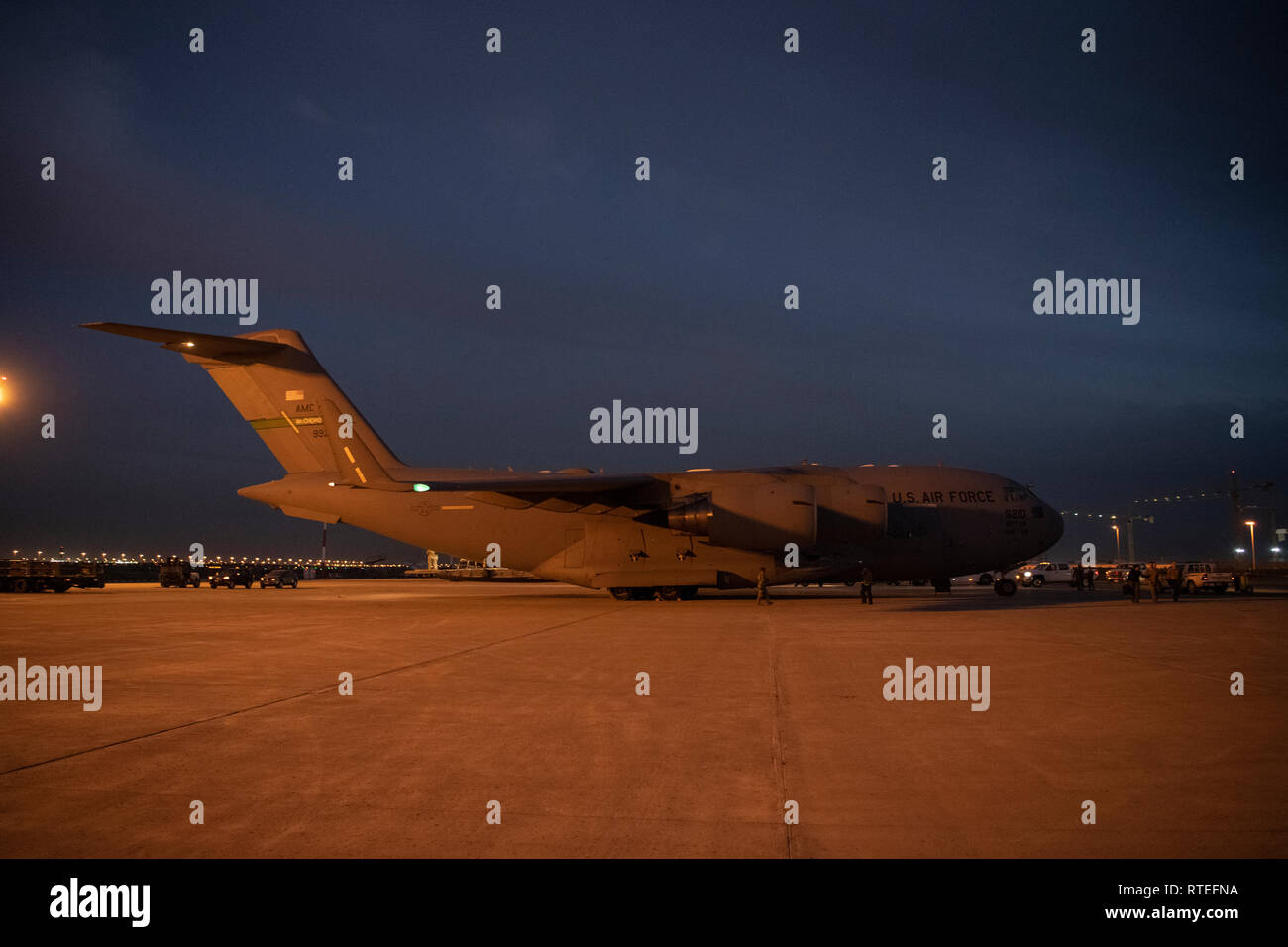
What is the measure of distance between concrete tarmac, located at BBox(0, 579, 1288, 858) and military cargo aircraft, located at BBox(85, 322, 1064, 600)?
40.0 ft

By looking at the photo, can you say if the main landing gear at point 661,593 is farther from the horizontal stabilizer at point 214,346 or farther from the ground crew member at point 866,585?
the horizontal stabilizer at point 214,346

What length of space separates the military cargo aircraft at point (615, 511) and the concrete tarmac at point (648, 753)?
1218 cm

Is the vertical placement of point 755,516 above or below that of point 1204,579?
above

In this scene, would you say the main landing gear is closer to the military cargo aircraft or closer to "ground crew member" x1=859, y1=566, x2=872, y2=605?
the military cargo aircraft

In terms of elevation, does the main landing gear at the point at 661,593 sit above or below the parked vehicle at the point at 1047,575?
above

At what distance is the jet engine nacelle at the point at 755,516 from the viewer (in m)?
24.0

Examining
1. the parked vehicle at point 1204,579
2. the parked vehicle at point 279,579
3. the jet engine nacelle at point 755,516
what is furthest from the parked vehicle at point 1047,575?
the parked vehicle at point 279,579

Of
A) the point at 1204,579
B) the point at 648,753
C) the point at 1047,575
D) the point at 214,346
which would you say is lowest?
the point at 1047,575

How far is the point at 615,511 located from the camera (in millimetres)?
25938

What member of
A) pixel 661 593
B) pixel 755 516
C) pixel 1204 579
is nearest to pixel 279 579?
pixel 661 593

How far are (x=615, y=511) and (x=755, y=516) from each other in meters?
4.47

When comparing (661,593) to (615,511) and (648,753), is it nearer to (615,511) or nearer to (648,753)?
(615,511)
